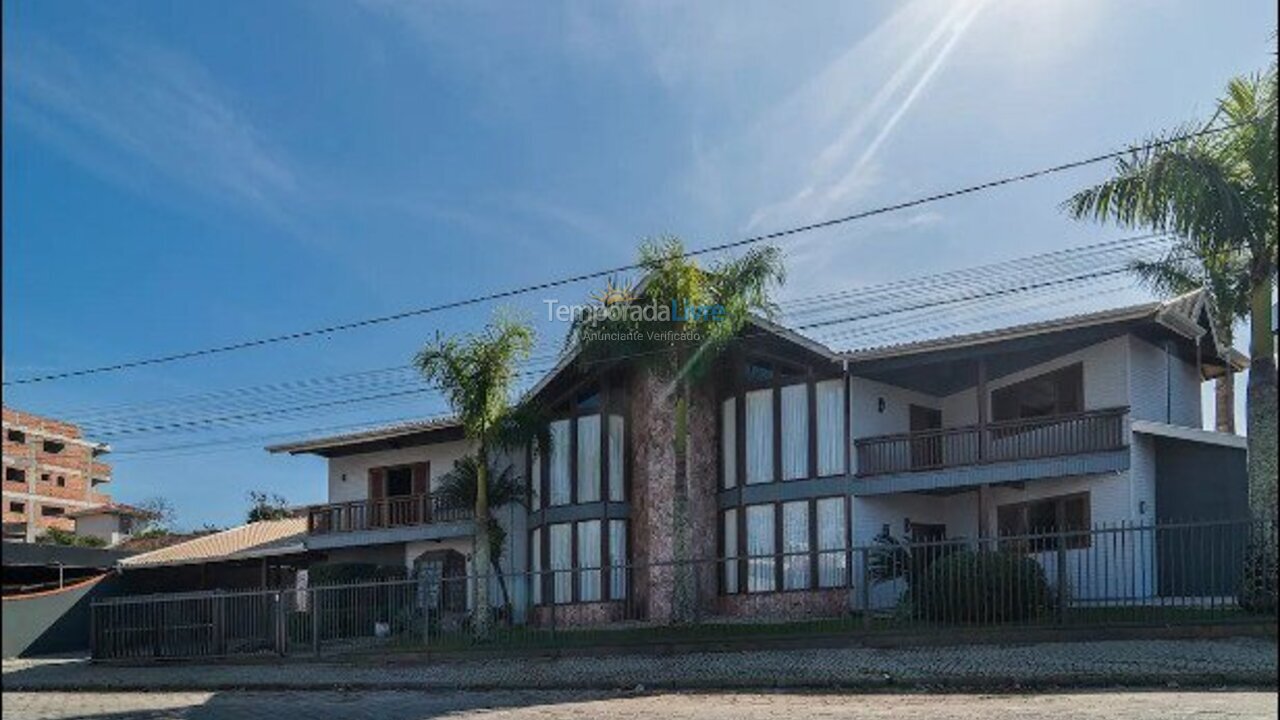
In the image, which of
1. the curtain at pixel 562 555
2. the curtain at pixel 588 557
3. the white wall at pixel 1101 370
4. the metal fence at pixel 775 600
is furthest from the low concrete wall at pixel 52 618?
the white wall at pixel 1101 370

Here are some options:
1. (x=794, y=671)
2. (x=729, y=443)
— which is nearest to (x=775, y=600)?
(x=729, y=443)

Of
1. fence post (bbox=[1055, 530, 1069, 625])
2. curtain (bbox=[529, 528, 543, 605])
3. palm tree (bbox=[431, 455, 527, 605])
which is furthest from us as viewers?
palm tree (bbox=[431, 455, 527, 605])

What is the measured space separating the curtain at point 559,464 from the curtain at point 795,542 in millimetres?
5950

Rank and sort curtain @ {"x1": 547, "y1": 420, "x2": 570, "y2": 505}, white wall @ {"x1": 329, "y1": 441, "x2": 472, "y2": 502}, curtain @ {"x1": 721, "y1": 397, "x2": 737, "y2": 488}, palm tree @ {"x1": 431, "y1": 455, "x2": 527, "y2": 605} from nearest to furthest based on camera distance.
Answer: curtain @ {"x1": 721, "y1": 397, "x2": 737, "y2": 488} < palm tree @ {"x1": 431, "y1": 455, "x2": 527, "y2": 605} < curtain @ {"x1": 547, "y1": 420, "x2": 570, "y2": 505} < white wall @ {"x1": 329, "y1": 441, "x2": 472, "y2": 502}

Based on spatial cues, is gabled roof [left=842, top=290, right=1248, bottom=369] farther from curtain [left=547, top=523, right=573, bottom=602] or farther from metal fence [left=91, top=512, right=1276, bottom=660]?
curtain [left=547, top=523, right=573, bottom=602]

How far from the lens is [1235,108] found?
63.5 feet

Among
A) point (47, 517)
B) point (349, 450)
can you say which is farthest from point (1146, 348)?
point (47, 517)

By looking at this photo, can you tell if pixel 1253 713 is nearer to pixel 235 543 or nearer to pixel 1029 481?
pixel 1029 481

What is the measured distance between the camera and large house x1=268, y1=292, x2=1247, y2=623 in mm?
25672

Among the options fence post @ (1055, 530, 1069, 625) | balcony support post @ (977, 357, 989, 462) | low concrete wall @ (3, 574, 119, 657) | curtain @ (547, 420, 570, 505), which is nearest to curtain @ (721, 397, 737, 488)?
curtain @ (547, 420, 570, 505)

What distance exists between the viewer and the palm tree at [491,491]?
31531mm

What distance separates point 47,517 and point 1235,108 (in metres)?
80.6

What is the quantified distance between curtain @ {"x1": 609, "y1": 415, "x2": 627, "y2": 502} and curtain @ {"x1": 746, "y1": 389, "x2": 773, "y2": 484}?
10.6 ft

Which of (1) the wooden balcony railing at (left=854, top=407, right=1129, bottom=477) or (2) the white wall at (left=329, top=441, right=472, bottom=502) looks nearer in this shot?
(1) the wooden balcony railing at (left=854, top=407, right=1129, bottom=477)
